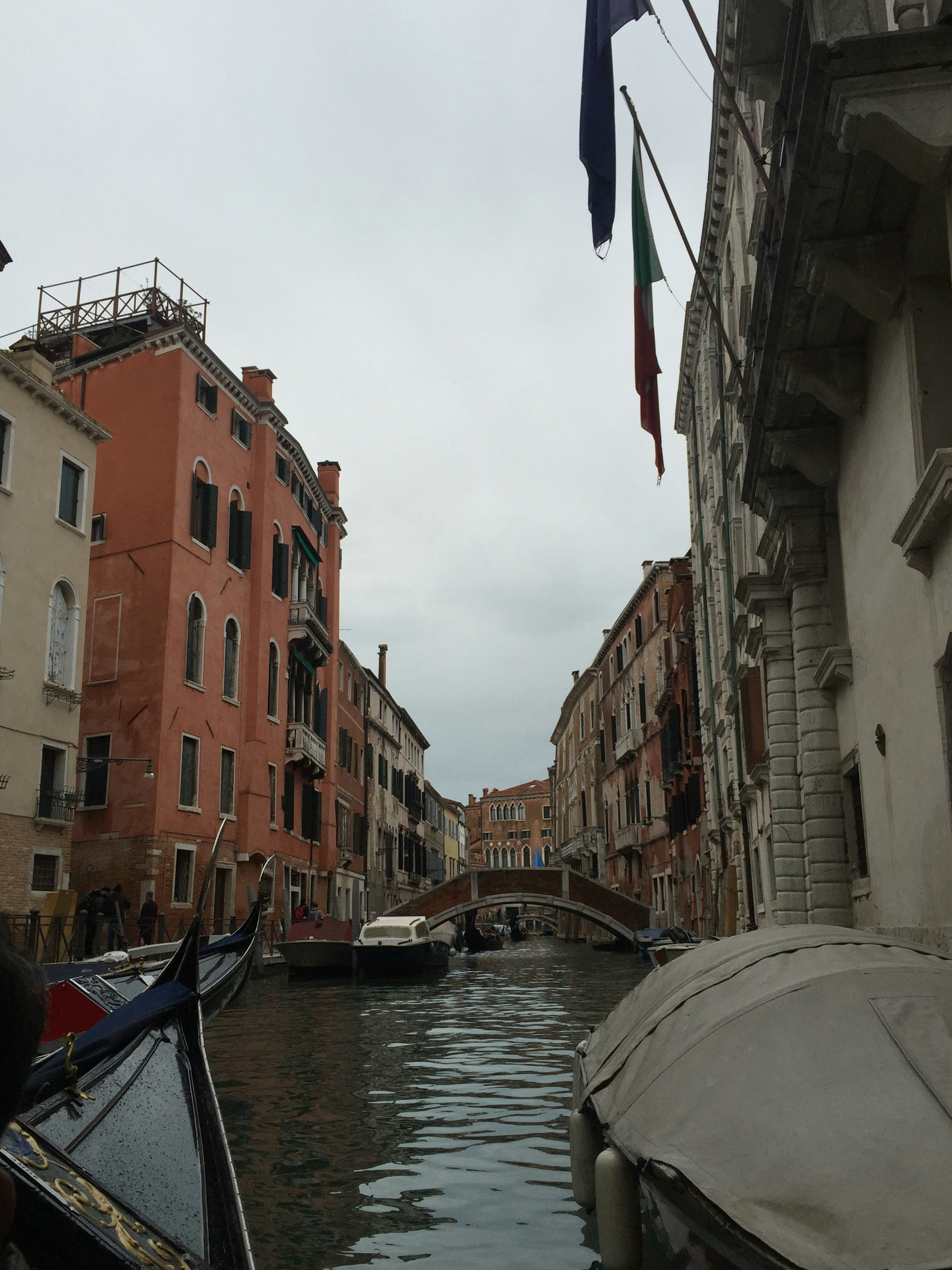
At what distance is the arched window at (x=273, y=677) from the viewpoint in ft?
80.7

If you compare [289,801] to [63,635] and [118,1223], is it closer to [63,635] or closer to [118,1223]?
[63,635]

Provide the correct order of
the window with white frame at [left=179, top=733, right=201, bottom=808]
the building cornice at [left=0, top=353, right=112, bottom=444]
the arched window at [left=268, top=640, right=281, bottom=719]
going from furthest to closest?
1. the arched window at [left=268, top=640, right=281, bottom=719]
2. the window with white frame at [left=179, top=733, right=201, bottom=808]
3. the building cornice at [left=0, top=353, right=112, bottom=444]

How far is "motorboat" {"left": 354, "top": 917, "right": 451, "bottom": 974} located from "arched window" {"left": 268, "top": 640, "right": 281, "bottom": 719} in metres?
5.47

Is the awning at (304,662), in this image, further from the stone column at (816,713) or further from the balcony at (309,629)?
the stone column at (816,713)

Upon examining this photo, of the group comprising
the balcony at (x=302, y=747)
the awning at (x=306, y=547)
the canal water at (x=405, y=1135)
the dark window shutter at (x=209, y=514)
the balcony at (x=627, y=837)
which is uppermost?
the awning at (x=306, y=547)

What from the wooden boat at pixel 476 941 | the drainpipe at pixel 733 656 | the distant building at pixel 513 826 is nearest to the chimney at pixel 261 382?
the drainpipe at pixel 733 656

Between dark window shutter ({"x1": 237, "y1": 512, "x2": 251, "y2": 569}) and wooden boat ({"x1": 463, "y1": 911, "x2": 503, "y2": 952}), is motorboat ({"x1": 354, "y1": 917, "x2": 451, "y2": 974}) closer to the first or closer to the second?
dark window shutter ({"x1": 237, "y1": 512, "x2": 251, "y2": 569})

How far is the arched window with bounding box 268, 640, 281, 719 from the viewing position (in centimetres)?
2459

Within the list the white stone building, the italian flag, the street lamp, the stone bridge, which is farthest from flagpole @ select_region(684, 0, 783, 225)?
the stone bridge

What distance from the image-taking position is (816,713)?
410 inches

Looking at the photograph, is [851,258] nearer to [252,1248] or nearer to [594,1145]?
[594,1145]

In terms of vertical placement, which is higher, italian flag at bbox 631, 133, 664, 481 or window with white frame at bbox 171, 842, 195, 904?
italian flag at bbox 631, 133, 664, 481

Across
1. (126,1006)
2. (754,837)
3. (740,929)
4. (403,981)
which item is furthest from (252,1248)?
(403,981)

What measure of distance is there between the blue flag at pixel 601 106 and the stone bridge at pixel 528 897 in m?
24.7
